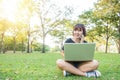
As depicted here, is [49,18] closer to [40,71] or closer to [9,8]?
[9,8]

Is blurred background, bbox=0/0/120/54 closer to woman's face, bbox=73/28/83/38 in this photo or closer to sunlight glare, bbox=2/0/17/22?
sunlight glare, bbox=2/0/17/22

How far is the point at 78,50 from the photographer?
22.1ft

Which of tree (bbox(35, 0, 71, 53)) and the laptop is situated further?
tree (bbox(35, 0, 71, 53))

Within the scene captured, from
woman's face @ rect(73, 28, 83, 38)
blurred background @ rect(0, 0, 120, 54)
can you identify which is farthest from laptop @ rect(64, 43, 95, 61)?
blurred background @ rect(0, 0, 120, 54)

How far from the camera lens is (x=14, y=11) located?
1681 inches

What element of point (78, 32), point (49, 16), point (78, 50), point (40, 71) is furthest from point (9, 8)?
point (78, 50)

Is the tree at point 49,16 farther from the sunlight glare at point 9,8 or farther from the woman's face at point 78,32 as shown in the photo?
the woman's face at point 78,32

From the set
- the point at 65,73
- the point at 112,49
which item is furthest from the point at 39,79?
the point at 112,49

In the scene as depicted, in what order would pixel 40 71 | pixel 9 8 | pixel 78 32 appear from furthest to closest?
pixel 9 8
pixel 40 71
pixel 78 32

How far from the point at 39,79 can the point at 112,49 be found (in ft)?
217

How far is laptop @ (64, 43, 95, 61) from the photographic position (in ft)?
22.0

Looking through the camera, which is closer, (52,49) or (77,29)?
(77,29)

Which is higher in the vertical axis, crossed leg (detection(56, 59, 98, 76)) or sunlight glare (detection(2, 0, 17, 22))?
sunlight glare (detection(2, 0, 17, 22))

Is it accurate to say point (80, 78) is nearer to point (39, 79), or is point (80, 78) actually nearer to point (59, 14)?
point (39, 79)
